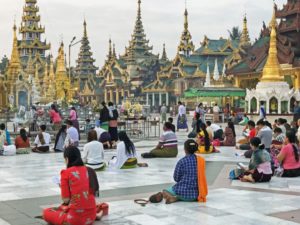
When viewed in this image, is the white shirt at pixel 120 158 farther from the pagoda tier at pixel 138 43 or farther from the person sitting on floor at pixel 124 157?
the pagoda tier at pixel 138 43

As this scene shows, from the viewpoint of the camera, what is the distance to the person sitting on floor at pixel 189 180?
8242mm

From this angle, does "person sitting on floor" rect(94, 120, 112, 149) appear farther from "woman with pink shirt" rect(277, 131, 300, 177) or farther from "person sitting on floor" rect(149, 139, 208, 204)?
"person sitting on floor" rect(149, 139, 208, 204)

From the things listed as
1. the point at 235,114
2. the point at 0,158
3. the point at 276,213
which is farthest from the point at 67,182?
the point at 235,114

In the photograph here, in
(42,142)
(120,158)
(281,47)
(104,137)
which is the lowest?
(120,158)

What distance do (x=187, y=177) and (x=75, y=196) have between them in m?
2.11

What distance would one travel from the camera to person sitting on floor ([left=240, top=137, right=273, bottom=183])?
10102mm

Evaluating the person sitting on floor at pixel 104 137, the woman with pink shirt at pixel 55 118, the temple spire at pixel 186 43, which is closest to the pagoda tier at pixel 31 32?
the temple spire at pixel 186 43

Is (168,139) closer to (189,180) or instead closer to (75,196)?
(189,180)

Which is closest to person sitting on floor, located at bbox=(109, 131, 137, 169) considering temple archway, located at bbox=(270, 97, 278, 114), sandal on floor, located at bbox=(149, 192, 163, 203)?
sandal on floor, located at bbox=(149, 192, 163, 203)

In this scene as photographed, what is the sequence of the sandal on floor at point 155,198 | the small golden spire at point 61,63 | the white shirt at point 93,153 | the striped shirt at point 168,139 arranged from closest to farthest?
the sandal on floor at point 155,198, the white shirt at point 93,153, the striped shirt at point 168,139, the small golden spire at point 61,63

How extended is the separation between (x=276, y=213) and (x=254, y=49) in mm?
45622

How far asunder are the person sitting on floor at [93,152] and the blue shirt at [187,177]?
137 inches

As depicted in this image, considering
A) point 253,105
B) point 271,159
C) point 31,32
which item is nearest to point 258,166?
point 271,159

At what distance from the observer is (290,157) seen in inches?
434
